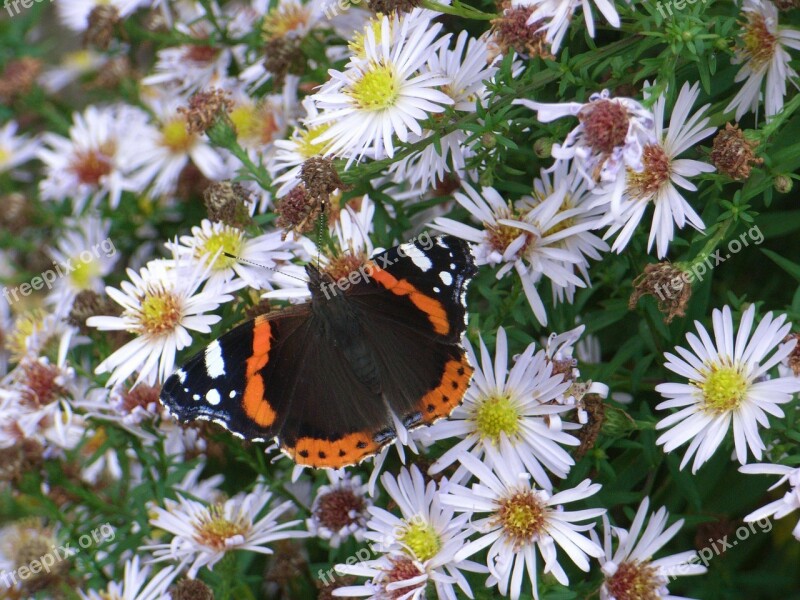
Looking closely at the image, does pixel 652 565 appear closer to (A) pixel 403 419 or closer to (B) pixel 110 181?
(A) pixel 403 419

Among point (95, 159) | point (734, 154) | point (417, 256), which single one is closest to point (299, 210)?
point (417, 256)

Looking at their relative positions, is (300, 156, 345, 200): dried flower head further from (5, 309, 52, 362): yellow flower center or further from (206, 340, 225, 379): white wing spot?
(5, 309, 52, 362): yellow flower center

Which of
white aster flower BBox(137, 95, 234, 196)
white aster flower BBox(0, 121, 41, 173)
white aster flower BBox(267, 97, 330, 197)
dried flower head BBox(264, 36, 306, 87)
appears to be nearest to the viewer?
white aster flower BBox(267, 97, 330, 197)

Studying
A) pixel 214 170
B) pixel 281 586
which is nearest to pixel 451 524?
pixel 281 586

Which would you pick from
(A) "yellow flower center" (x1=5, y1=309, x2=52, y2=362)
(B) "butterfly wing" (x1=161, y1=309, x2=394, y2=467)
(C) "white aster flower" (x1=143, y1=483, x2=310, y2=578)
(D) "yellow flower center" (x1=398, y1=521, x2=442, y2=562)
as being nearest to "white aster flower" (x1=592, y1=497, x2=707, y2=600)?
(D) "yellow flower center" (x1=398, y1=521, x2=442, y2=562)

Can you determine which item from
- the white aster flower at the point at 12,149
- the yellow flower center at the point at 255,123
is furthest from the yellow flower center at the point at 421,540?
the white aster flower at the point at 12,149

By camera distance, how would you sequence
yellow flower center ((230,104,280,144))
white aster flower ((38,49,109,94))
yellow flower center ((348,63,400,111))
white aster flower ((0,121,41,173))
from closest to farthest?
yellow flower center ((348,63,400,111))
yellow flower center ((230,104,280,144))
white aster flower ((0,121,41,173))
white aster flower ((38,49,109,94))
